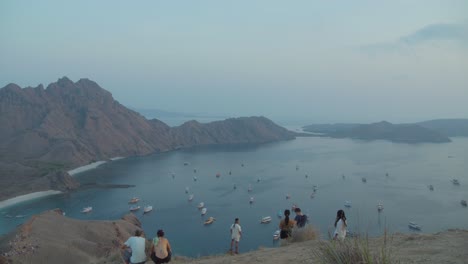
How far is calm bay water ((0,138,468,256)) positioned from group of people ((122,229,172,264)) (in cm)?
1461

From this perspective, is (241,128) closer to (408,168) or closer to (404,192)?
(408,168)

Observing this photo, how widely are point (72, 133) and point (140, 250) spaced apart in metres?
99.3

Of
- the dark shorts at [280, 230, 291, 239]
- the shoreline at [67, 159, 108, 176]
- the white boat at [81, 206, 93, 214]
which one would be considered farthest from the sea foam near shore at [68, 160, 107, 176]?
the dark shorts at [280, 230, 291, 239]

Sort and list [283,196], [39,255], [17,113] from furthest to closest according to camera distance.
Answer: [17,113], [283,196], [39,255]

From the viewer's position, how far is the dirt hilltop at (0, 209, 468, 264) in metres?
5.75

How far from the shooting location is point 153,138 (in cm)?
11131

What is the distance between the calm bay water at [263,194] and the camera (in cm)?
3469

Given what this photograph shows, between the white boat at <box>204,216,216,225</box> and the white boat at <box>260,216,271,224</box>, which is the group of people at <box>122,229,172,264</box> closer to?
the white boat at <box>260,216,271,224</box>

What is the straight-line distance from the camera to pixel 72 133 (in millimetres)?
97500

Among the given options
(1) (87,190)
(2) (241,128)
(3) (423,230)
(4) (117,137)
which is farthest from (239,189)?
(2) (241,128)

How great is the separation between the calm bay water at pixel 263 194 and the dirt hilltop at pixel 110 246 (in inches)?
285

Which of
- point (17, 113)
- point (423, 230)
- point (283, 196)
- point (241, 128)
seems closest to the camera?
point (423, 230)

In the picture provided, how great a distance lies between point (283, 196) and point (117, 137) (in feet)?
211

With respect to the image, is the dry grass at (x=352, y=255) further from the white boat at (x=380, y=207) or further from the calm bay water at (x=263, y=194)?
the white boat at (x=380, y=207)
